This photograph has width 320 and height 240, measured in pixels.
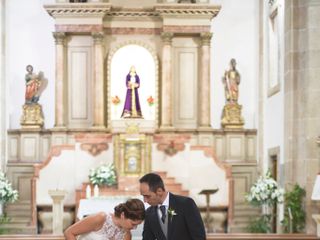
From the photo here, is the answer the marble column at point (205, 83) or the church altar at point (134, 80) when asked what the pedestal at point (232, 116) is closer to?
the church altar at point (134, 80)

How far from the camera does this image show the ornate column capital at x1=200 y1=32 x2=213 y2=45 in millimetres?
17812

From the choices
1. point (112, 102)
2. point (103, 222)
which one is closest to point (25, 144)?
point (112, 102)

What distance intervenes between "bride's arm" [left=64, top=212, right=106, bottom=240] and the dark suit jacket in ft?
1.40

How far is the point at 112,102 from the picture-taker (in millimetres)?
18031

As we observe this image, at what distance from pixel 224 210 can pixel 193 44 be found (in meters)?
4.30

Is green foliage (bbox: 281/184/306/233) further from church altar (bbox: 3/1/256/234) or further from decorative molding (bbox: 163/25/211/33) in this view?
decorative molding (bbox: 163/25/211/33)

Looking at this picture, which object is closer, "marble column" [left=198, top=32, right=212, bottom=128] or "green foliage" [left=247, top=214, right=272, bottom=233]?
"green foliage" [left=247, top=214, right=272, bottom=233]

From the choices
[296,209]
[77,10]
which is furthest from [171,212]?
[77,10]

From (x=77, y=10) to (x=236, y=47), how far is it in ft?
13.6

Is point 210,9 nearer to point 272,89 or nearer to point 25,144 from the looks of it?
point 272,89

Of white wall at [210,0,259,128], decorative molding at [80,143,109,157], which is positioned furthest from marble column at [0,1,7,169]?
white wall at [210,0,259,128]

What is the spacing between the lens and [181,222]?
5.23 metres

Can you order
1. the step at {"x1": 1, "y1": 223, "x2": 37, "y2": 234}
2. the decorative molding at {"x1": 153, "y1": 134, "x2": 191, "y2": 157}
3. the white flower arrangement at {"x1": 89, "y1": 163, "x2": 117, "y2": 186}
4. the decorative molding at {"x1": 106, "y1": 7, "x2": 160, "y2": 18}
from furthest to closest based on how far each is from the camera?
the decorative molding at {"x1": 106, "y1": 7, "x2": 160, "y2": 18} < the decorative molding at {"x1": 153, "y1": 134, "x2": 191, "y2": 157} < the step at {"x1": 1, "y1": 223, "x2": 37, "y2": 234} < the white flower arrangement at {"x1": 89, "y1": 163, "x2": 117, "y2": 186}

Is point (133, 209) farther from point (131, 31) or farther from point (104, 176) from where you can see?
point (131, 31)
